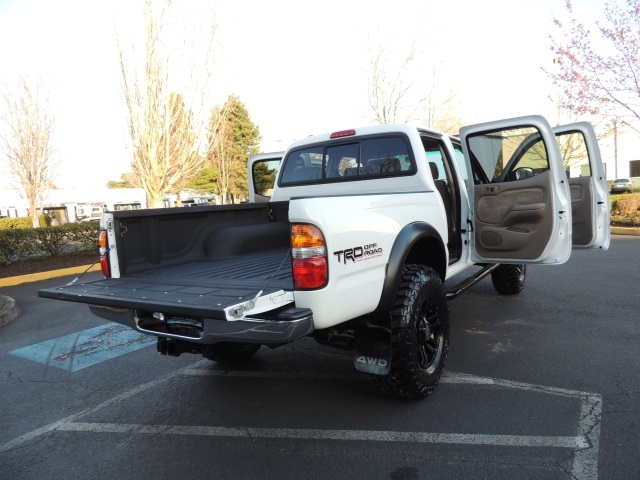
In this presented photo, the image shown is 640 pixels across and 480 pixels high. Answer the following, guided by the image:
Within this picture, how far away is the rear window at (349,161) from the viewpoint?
4.14 meters

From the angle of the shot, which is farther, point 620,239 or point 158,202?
point 158,202

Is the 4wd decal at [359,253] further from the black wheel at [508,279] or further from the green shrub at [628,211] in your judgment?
the green shrub at [628,211]

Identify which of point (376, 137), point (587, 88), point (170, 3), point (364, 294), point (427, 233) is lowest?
point (364, 294)

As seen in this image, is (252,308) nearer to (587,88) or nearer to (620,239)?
(620,239)

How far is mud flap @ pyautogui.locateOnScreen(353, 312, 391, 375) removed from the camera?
2984 mm

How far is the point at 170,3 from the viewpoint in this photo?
11.9 metres

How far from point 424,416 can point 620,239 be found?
1167 cm

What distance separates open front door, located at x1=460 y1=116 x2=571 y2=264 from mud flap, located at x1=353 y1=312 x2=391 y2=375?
201 cm

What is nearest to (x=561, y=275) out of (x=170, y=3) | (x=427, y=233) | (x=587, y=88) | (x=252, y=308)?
(x=427, y=233)

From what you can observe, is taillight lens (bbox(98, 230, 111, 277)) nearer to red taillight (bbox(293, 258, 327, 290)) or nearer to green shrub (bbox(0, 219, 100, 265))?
red taillight (bbox(293, 258, 327, 290))

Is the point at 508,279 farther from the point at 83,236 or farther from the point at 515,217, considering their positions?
the point at 83,236

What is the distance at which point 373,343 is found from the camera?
3049 millimetres

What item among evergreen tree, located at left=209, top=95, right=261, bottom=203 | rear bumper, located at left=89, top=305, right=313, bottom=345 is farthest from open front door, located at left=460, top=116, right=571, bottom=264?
evergreen tree, located at left=209, top=95, right=261, bottom=203

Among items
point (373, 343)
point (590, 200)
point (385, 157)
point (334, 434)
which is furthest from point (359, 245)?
point (590, 200)
